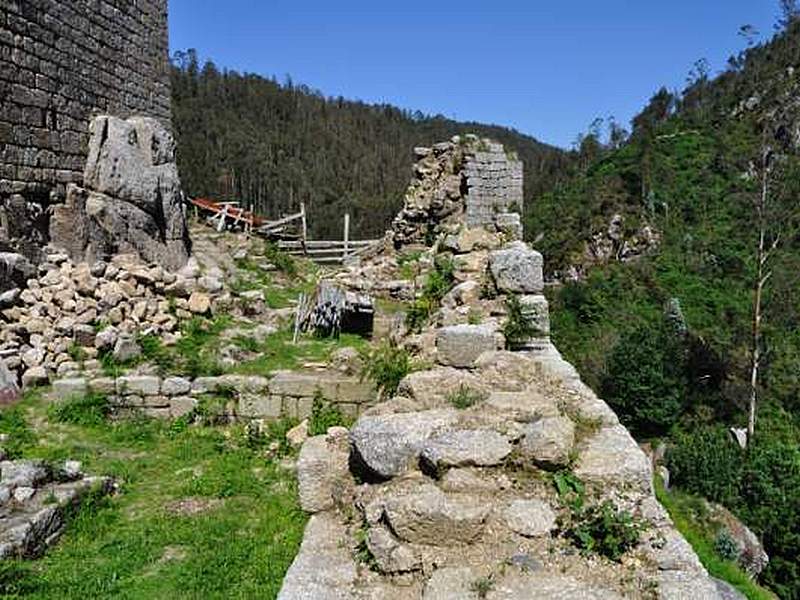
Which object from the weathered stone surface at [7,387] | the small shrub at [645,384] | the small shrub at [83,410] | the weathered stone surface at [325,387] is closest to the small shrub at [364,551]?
the weathered stone surface at [325,387]

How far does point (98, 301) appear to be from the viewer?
8141 mm

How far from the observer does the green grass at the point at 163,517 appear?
396 cm

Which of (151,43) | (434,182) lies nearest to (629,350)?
(434,182)

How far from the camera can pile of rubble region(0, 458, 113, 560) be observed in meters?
4.16

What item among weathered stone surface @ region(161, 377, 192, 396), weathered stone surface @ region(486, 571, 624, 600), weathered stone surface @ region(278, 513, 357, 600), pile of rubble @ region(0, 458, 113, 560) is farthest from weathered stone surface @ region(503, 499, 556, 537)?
weathered stone surface @ region(161, 377, 192, 396)

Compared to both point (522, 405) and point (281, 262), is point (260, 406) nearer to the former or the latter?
point (522, 405)

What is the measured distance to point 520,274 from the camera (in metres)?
6.33

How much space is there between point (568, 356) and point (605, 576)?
30.1 m

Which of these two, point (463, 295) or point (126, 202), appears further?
point (126, 202)

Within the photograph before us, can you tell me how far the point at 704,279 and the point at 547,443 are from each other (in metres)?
36.7

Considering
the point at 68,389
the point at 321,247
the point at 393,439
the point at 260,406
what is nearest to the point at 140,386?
the point at 68,389

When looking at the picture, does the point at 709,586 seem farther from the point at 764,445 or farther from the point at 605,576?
the point at 764,445

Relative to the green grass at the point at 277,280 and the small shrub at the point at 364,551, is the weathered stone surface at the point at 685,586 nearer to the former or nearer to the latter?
the small shrub at the point at 364,551

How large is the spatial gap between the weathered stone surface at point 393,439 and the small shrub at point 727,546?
11418 millimetres
